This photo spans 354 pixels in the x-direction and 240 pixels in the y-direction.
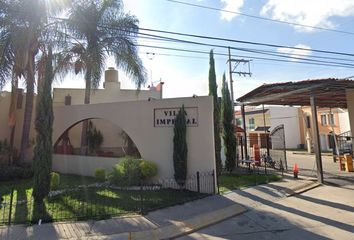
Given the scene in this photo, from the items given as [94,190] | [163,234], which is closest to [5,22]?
[94,190]

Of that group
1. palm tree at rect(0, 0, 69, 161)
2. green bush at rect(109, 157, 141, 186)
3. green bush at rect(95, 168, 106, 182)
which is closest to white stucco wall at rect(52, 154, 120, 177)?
green bush at rect(95, 168, 106, 182)

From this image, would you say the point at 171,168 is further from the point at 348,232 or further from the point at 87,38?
the point at 87,38

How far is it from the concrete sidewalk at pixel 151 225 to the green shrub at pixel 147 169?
2467 millimetres

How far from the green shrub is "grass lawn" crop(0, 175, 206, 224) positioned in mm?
917

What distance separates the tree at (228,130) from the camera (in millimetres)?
15508

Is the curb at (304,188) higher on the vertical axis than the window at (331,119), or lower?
lower

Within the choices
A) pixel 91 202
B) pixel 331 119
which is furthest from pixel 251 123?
pixel 91 202

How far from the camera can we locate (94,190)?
10719 millimetres

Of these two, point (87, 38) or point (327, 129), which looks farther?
point (327, 129)

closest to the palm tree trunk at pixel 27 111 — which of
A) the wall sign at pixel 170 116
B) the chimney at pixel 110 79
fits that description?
the chimney at pixel 110 79

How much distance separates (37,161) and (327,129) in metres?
35.9

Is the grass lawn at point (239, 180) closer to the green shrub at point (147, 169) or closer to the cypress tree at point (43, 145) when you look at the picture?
the green shrub at point (147, 169)

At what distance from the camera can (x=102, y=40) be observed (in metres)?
15.4

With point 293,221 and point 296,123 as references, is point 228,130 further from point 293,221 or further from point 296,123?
point 296,123
